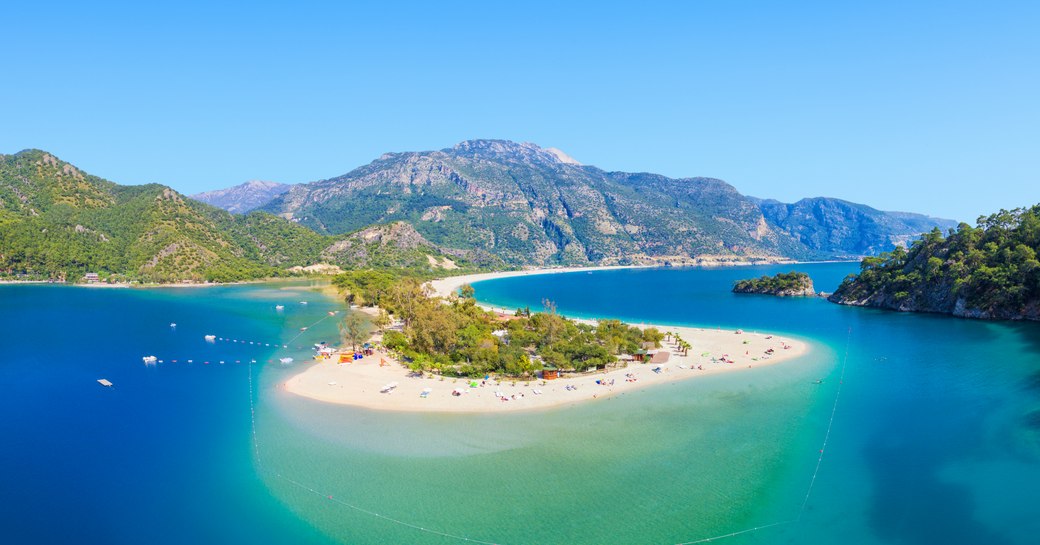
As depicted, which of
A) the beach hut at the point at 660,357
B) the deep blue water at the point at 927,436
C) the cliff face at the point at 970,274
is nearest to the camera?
the deep blue water at the point at 927,436

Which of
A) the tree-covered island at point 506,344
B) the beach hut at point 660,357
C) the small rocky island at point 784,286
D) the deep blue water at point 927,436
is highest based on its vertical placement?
the small rocky island at point 784,286

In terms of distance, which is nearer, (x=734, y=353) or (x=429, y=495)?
(x=429, y=495)

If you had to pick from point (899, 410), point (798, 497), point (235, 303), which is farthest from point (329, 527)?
point (235, 303)

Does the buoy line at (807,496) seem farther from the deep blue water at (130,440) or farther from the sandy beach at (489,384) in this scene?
the deep blue water at (130,440)

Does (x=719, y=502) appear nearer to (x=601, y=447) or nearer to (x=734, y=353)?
(x=601, y=447)

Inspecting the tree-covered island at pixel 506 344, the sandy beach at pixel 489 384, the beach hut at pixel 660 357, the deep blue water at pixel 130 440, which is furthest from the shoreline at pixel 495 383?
the deep blue water at pixel 130 440
